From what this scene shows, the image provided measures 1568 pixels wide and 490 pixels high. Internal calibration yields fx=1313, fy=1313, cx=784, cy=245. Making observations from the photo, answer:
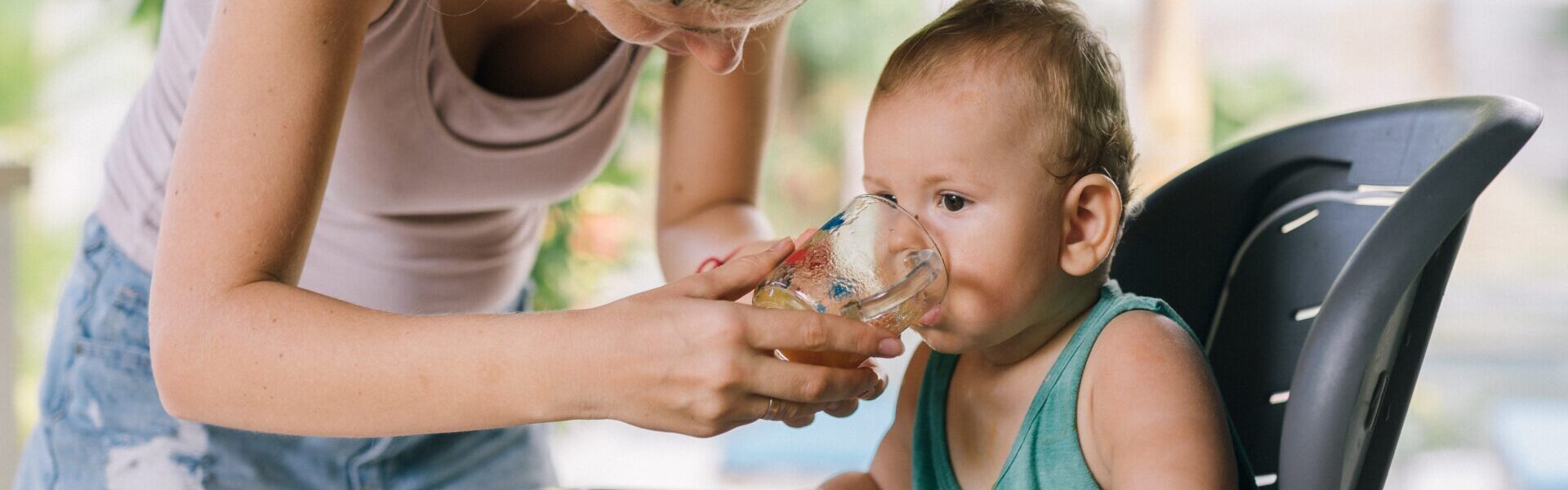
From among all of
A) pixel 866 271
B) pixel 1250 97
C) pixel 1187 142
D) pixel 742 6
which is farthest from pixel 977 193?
pixel 1250 97

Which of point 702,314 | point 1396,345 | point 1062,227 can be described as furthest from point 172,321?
point 1396,345

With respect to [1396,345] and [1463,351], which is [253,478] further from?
[1463,351]

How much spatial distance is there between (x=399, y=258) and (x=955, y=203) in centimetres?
57

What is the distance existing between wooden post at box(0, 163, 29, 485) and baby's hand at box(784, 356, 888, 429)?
172 centimetres

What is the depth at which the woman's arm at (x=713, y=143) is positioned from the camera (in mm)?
1385

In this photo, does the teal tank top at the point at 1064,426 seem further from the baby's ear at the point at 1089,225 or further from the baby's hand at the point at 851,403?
the baby's hand at the point at 851,403

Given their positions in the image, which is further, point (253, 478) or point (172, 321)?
point (253, 478)

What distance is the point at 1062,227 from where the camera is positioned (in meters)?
1.04

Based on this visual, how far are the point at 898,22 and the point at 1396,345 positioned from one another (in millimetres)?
5824

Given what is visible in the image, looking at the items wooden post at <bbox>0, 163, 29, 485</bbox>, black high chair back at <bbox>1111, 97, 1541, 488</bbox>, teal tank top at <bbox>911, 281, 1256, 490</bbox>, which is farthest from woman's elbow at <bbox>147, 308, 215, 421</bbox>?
wooden post at <bbox>0, 163, 29, 485</bbox>

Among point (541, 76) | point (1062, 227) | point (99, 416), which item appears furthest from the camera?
point (541, 76)

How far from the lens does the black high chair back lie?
0.83m

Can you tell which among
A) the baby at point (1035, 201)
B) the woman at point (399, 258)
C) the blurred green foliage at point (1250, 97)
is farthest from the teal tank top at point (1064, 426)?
the blurred green foliage at point (1250, 97)

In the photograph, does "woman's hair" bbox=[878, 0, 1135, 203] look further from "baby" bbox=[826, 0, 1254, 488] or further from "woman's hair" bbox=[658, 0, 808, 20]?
"woman's hair" bbox=[658, 0, 808, 20]
